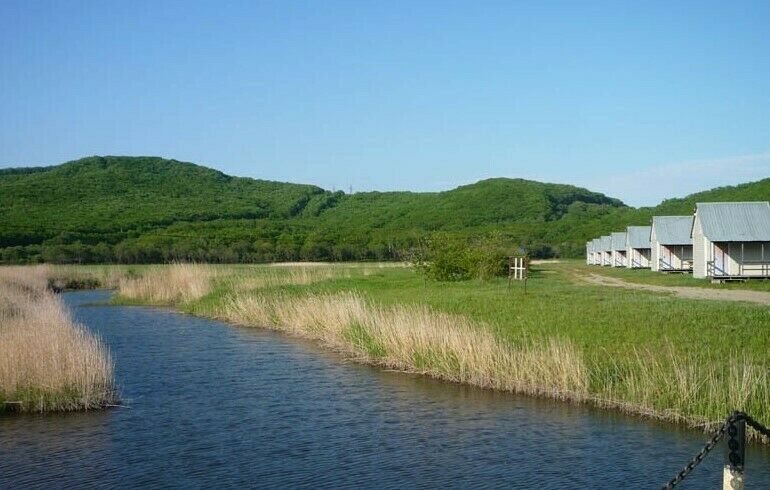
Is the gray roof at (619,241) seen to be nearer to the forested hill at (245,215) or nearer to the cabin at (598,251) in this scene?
the cabin at (598,251)

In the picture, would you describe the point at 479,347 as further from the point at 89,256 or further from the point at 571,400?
the point at 89,256

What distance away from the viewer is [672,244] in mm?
54062

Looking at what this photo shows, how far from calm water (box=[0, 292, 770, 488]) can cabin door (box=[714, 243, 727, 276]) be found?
97.5 ft

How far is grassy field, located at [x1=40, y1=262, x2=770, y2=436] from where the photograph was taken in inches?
501

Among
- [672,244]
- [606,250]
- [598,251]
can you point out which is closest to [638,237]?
[672,244]

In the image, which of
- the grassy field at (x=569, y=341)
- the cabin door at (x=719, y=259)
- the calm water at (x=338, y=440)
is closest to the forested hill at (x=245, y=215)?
the cabin door at (x=719, y=259)

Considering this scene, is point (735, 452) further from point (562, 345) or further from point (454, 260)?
point (454, 260)

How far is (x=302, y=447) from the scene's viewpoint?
11.9m

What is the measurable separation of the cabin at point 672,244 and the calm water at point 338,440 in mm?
41711

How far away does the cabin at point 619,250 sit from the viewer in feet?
231

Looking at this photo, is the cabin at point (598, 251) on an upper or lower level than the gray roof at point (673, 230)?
lower

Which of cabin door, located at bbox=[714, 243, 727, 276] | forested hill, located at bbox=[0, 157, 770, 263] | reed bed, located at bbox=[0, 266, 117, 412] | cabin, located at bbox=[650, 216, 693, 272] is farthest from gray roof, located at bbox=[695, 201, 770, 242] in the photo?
reed bed, located at bbox=[0, 266, 117, 412]

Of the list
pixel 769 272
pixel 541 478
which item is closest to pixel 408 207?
pixel 769 272

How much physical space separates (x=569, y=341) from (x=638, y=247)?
50.8 m
